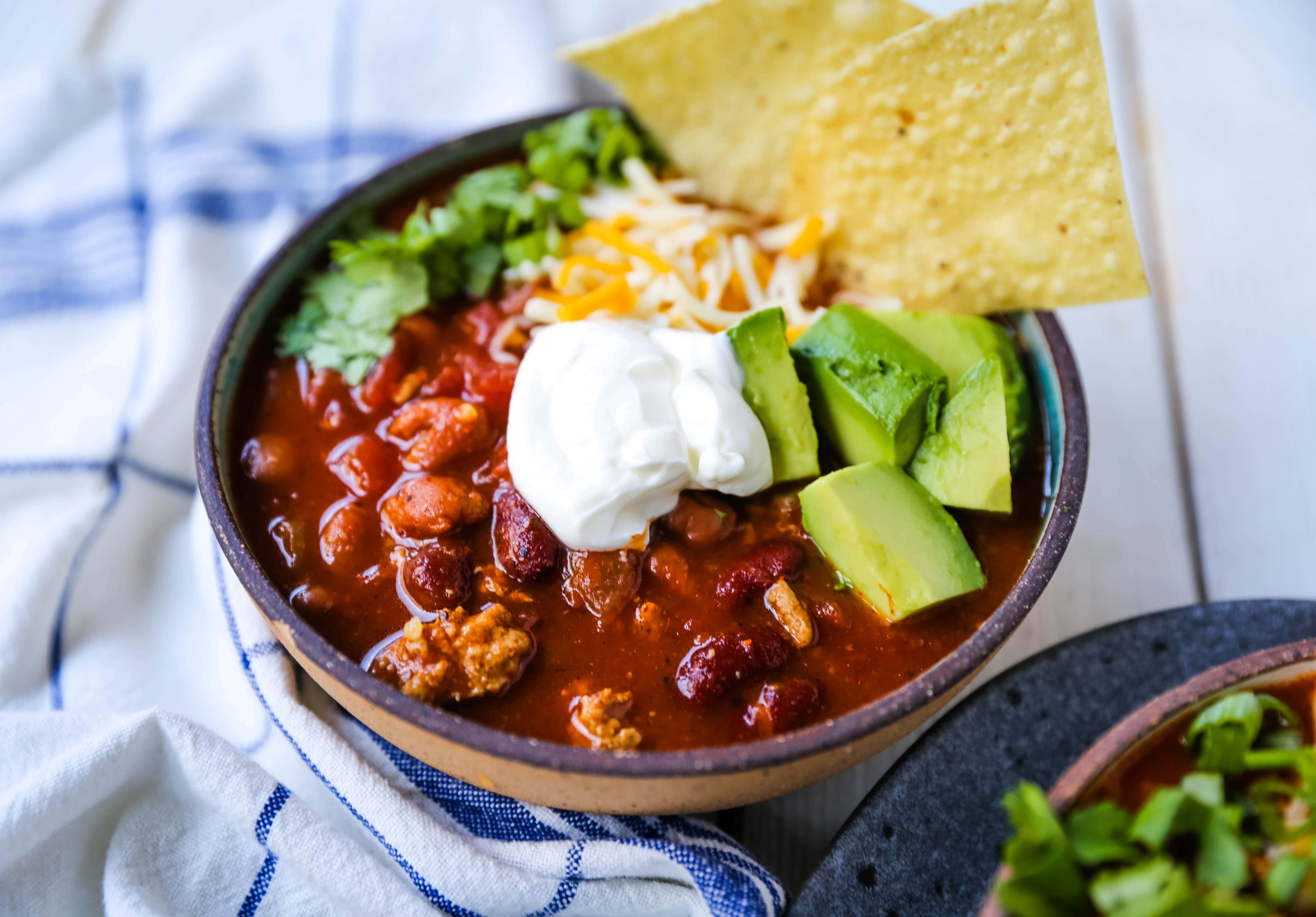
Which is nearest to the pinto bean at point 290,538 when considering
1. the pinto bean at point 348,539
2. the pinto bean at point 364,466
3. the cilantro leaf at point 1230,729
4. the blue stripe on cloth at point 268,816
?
the pinto bean at point 348,539

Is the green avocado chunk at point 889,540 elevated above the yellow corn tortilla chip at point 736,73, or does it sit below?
below

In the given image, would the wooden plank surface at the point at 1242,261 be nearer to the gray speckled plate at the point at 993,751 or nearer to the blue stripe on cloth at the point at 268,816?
the gray speckled plate at the point at 993,751

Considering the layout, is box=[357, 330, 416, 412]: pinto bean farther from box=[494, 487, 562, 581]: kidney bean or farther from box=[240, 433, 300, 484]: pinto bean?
box=[494, 487, 562, 581]: kidney bean

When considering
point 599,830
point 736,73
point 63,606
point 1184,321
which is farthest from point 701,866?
point 1184,321

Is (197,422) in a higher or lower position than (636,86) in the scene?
lower

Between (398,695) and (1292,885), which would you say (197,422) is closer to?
(398,695)

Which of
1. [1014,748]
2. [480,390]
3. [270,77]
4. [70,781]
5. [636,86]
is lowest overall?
[70,781]

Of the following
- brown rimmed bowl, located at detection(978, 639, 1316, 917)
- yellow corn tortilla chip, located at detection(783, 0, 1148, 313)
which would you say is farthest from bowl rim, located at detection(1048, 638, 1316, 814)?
yellow corn tortilla chip, located at detection(783, 0, 1148, 313)

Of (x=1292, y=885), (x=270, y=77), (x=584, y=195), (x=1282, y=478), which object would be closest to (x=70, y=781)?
(x=584, y=195)
